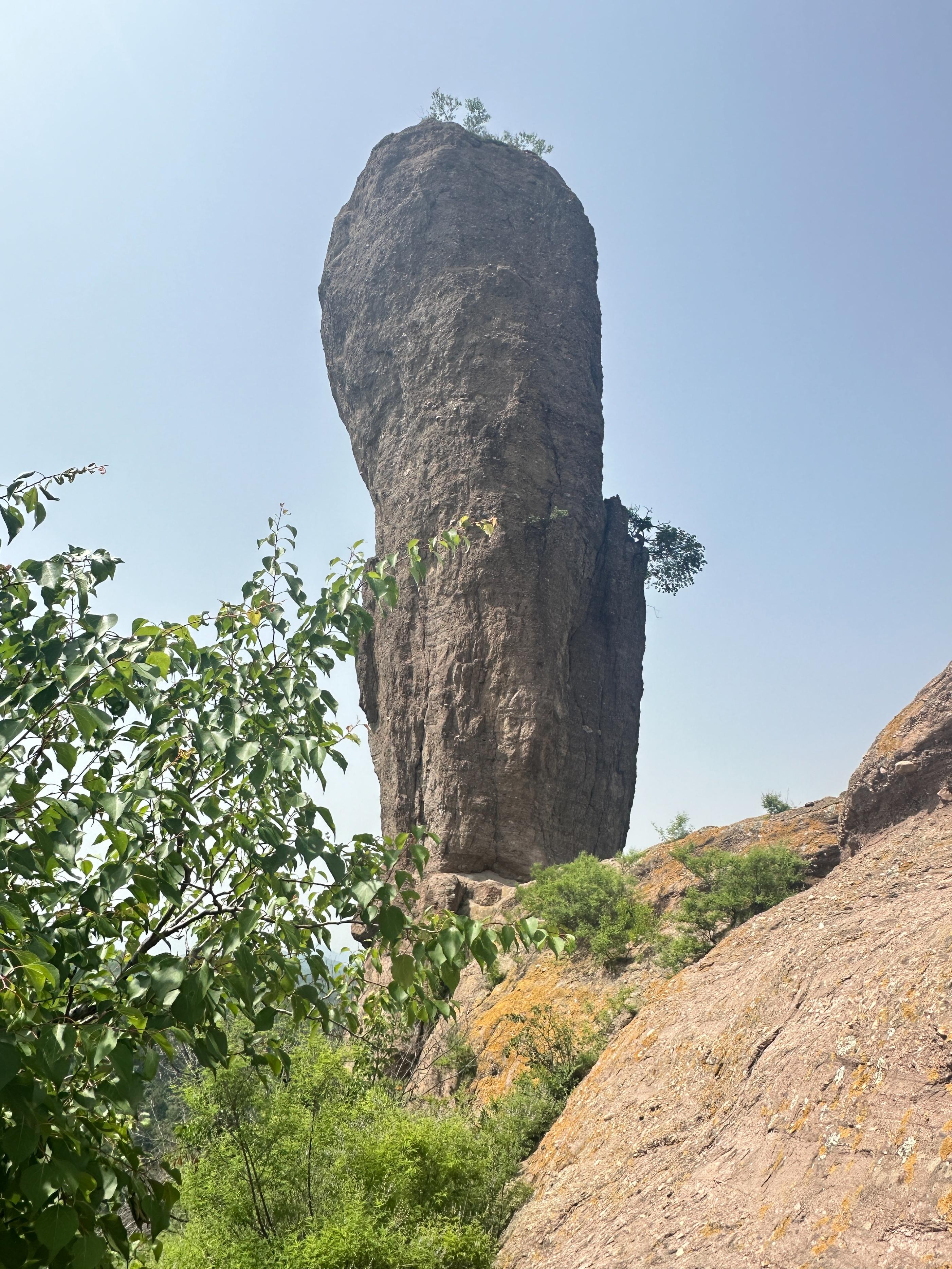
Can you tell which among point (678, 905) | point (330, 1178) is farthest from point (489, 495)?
point (330, 1178)

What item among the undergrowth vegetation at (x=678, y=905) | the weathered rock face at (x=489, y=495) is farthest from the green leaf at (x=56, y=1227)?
the weathered rock face at (x=489, y=495)

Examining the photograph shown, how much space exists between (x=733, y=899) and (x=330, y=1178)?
476 cm

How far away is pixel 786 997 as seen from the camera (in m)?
4.80

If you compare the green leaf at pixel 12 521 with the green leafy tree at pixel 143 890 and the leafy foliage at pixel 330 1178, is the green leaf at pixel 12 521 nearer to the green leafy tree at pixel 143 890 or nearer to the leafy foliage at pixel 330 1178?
the green leafy tree at pixel 143 890

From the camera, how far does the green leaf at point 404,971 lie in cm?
238

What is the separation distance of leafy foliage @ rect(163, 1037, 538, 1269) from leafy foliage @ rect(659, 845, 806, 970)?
8.51 feet

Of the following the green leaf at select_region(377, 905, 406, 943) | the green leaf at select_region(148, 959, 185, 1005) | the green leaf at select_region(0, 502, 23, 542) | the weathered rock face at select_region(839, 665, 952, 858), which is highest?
the green leaf at select_region(0, 502, 23, 542)

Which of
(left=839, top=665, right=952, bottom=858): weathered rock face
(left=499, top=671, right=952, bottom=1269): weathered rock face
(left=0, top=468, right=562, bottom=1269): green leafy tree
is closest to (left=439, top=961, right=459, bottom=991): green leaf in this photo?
(left=0, top=468, right=562, bottom=1269): green leafy tree

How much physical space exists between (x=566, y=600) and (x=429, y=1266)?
14.5m

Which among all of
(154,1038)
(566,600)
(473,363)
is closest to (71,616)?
(154,1038)

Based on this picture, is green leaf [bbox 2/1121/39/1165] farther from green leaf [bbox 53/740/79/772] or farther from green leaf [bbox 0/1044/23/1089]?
green leaf [bbox 53/740/79/772]

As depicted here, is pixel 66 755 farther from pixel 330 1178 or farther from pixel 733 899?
pixel 733 899

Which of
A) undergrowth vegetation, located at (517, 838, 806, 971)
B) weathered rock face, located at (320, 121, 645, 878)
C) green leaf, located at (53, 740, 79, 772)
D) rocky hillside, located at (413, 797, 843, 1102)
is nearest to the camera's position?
green leaf, located at (53, 740, 79, 772)

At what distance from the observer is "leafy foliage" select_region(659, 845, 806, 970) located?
27.3 ft
